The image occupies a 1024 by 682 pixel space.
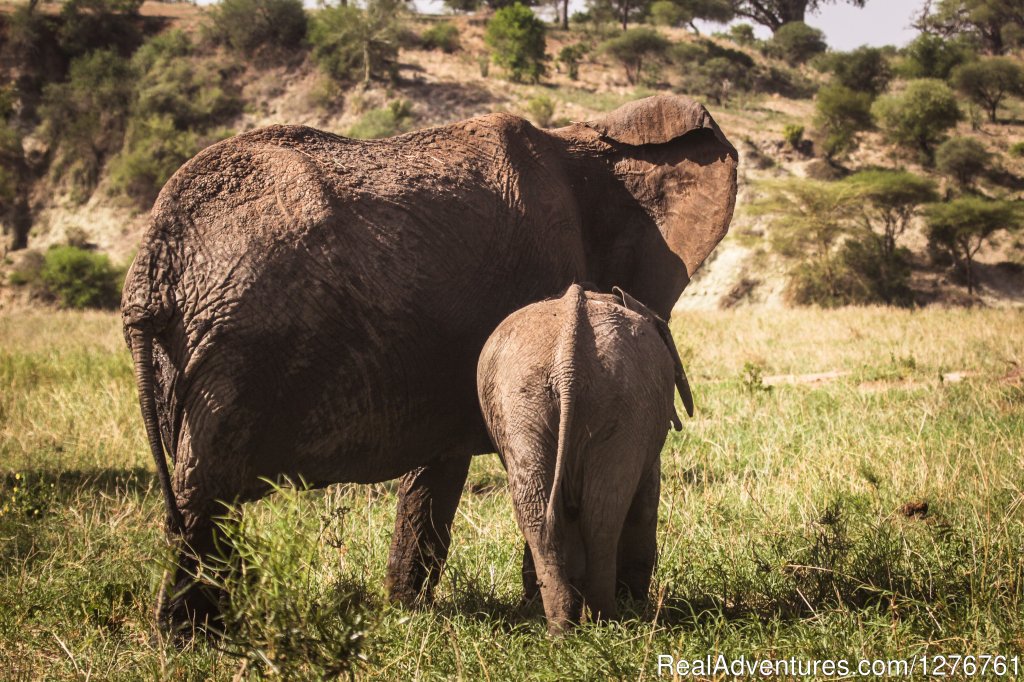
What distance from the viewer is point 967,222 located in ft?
86.1

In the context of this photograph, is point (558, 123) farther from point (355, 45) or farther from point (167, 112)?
point (167, 112)

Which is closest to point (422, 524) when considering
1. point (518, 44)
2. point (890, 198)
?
point (890, 198)

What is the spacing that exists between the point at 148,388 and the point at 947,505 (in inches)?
157

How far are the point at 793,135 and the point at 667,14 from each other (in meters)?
21.6

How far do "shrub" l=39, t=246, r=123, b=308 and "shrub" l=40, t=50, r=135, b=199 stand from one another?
752 centimetres

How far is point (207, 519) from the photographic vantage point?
329 cm

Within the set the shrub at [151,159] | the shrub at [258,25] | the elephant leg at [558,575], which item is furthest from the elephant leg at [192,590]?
the shrub at [258,25]

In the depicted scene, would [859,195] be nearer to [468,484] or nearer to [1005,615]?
[468,484]

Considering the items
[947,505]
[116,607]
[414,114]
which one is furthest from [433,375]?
[414,114]

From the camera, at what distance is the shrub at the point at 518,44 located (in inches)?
1574

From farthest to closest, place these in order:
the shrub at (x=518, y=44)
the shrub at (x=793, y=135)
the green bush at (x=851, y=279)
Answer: the shrub at (x=518, y=44) → the shrub at (x=793, y=135) → the green bush at (x=851, y=279)

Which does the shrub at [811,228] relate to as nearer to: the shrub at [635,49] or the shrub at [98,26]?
the shrub at [635,49]

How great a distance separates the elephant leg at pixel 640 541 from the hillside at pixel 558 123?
2474cm

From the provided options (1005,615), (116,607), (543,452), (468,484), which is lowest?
(468,484)
